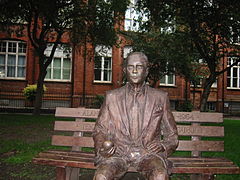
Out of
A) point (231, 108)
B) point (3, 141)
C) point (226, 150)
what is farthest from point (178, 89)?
point (3, 141)

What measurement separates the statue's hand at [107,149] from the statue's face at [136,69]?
0.74m

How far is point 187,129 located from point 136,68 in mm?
1550

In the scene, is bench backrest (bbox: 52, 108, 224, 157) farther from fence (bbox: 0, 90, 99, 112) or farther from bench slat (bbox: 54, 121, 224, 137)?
fence (bbox: 0, 90, 99, 112)

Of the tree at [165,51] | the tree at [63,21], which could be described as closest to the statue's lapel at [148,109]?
the tree at [63,21]

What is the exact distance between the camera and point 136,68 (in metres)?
2.75

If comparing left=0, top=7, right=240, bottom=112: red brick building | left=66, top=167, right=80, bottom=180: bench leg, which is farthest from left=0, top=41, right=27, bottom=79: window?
left=66, top=167, right=80, bottom=180: bench leg

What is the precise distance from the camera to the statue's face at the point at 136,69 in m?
2.75

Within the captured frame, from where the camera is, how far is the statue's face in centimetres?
275

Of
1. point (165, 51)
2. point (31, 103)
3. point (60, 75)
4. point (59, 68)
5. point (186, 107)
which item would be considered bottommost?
point (186, 107)

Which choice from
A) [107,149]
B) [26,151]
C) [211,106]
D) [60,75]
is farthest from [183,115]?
[211,106]

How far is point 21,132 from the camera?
25.1 ft

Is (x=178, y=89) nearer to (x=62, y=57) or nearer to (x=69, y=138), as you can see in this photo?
(x=62, y=57)

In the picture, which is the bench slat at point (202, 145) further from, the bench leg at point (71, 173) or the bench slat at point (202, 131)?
the bench leg at point (71, 173)

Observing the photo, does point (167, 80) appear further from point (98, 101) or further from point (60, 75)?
point (60, 75)
